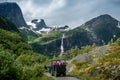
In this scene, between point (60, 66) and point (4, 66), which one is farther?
point (60, 66)

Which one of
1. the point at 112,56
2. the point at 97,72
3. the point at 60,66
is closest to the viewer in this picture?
the point at 97,72

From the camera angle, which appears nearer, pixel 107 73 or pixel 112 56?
pixel 107 73

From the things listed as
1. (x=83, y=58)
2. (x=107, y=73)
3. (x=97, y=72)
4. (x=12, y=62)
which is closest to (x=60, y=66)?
(x=97, y=72)

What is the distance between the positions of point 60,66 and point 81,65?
16097 millimetres

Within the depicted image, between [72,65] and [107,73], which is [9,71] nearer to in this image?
[107,73]

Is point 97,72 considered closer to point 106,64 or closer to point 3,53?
point 106,64

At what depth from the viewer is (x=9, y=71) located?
34500 millimetres

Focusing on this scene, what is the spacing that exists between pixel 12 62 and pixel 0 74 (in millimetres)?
2109

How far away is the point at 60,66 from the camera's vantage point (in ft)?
228

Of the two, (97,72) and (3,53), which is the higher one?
(3,53)

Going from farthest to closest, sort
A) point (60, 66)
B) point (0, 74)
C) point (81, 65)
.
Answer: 1. point (81, 65)
2. point (60, 66)
3. point (0, 74)

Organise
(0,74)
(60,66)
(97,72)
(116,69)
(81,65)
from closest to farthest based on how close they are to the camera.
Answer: (0,74), (116,69), (97,72), (60,66), (81,65)

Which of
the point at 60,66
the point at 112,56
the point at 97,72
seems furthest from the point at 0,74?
the point at 112,56

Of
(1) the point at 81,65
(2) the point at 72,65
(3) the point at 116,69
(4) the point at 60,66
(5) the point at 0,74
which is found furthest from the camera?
(2) the point at 72,65
